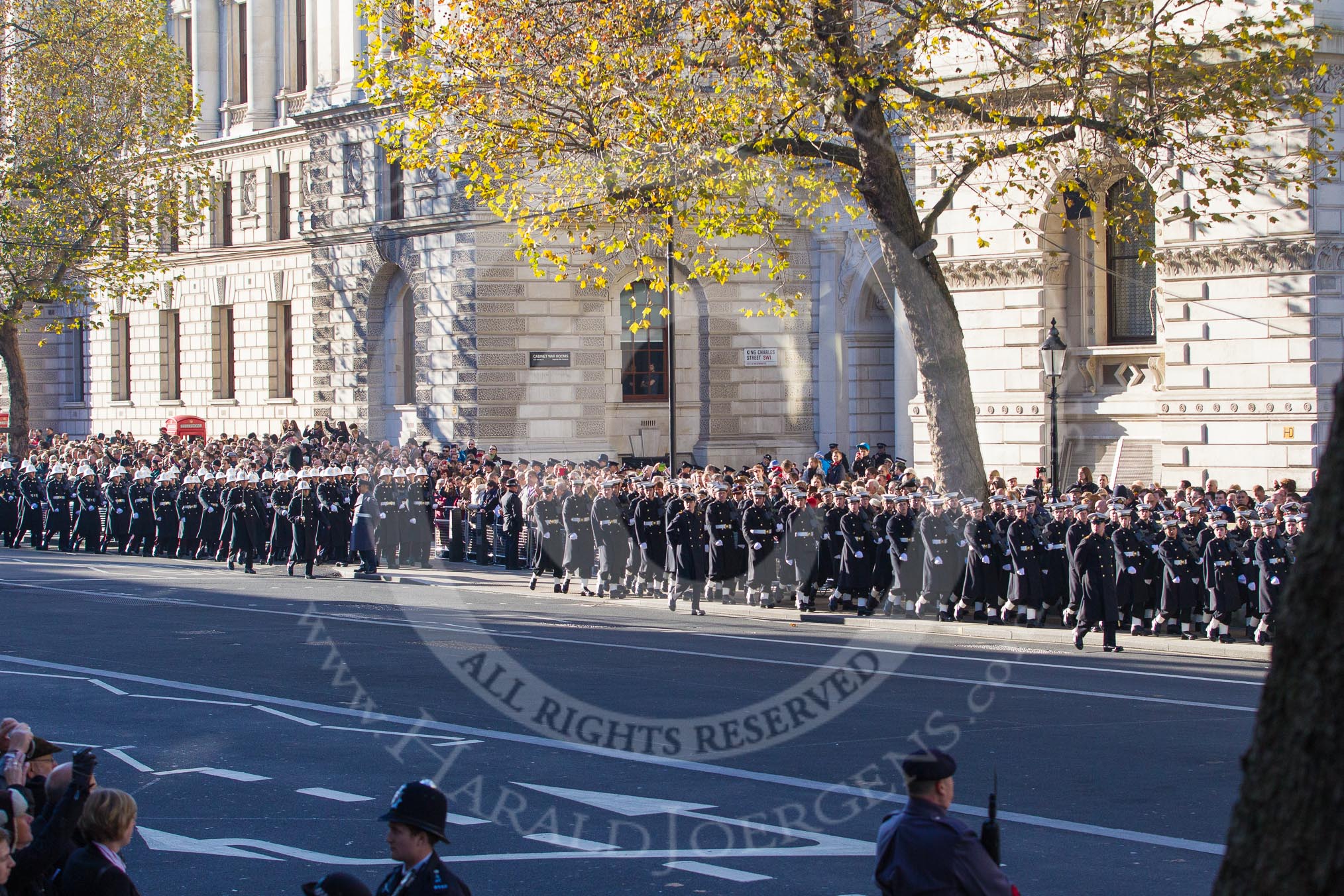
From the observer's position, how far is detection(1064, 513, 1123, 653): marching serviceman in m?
18.0

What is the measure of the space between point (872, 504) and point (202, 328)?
35092 millimetres

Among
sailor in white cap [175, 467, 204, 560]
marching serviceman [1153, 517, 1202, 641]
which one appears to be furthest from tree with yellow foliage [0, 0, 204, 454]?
marching serviceman [1153, 517, 1202, 641]

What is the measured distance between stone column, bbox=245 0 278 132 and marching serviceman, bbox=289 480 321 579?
24.4 meters

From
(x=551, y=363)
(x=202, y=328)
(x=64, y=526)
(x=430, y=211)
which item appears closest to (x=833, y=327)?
(x=551, y=363)

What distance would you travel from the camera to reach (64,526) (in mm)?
34781

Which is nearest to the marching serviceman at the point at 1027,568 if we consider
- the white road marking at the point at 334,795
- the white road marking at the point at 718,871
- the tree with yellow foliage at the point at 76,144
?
the white road marking at the point at 334,795

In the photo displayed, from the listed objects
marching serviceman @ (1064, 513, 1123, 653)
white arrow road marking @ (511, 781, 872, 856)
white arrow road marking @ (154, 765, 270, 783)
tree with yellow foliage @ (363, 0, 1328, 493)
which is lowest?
white arrow road marking @ (511, 781, 872, 856)

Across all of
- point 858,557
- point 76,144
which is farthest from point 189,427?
point 858,557

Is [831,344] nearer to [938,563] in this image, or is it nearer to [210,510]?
[210,510]

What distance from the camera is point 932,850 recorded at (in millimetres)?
4949

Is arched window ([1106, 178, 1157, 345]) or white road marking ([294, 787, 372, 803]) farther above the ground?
arched window ([1106, 178, 1157, 345])

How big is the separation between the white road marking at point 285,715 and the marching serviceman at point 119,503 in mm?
21158

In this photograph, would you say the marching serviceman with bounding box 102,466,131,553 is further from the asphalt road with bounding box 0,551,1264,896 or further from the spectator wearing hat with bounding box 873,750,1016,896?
the spectator wearing hat with bounding box 873,750,1016,896

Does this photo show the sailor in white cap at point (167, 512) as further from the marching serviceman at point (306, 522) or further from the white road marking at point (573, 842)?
the white road marking at point (573, 842)
